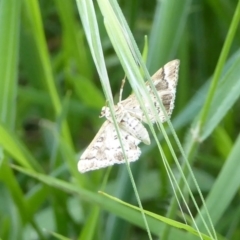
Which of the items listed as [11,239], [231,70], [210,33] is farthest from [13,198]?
[210,33]

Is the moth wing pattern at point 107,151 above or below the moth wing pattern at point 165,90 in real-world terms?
below

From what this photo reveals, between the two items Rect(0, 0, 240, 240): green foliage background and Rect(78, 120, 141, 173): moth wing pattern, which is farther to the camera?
Rect(0, 0, 240, 240): green foliage background

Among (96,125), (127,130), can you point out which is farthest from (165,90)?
(96,125)

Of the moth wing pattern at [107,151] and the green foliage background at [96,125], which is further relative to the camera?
the green foliage background at [96,125]

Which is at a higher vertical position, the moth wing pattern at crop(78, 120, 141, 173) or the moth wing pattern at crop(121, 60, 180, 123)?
the moth wing pattern at crop(121, 60, 180, 123)
